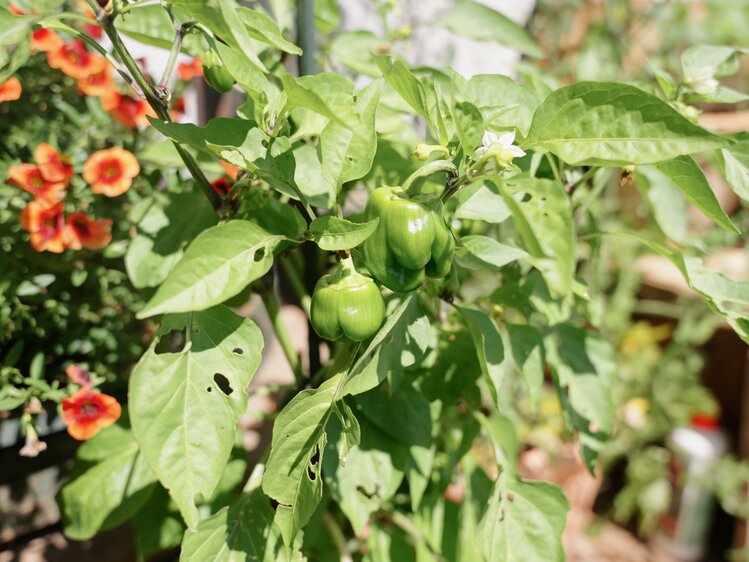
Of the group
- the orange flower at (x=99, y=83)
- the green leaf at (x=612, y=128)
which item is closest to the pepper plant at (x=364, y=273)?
the green leaf at (x=612, y=128)

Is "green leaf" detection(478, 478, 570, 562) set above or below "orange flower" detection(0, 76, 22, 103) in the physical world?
below

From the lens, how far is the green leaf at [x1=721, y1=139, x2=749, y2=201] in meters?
0.57

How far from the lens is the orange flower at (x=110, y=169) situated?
747mm

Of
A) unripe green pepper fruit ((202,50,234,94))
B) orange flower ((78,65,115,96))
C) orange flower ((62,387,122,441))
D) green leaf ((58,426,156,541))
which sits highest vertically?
unripe green pepper fruit ((202,50,234,94))

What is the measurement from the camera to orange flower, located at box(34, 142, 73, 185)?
2.40 ft

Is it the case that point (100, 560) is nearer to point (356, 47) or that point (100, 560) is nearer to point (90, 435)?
point (90, 435)

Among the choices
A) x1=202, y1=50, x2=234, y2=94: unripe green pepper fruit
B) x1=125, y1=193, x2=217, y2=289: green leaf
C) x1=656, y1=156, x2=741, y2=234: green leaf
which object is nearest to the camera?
x1=656, y1=156, x2=741, y2=234: green leaf

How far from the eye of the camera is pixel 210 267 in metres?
0.46

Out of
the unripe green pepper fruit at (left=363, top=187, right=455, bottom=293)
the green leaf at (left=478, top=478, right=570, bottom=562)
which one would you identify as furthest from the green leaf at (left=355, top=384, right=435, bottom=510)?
the unripe green pepper fruit at (left=363, top=187, right=455, bottom=293)

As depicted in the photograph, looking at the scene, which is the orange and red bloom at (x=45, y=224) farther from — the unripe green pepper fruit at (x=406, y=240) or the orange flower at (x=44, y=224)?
the unripe green pepper fruit at (x=406, y=240)

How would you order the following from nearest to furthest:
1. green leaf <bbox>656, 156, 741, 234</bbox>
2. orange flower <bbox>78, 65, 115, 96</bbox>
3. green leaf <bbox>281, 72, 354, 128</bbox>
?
green leaf <bbox>281, 72, 354, 128</bbox>
green leaf <bbox>656, 156, 741, 234</bbox>
orange flower <bbox>78, 65, 115, 96</bbox>

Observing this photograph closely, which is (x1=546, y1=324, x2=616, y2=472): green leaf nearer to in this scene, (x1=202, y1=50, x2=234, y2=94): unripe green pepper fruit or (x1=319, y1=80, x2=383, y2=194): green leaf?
(x1=319, y1=80, x2=383, y2=194): green leaf

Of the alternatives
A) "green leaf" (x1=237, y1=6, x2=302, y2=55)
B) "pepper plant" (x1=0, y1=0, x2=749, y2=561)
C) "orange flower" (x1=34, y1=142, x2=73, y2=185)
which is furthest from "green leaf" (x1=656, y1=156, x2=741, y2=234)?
"orange flower" (x1=34, y1=142, x2=73, y2=185)

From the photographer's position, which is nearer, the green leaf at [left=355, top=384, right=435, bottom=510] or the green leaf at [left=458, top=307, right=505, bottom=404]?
the green leaf at [left=458, top=307, right=505, bottom=404]
